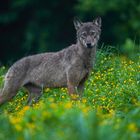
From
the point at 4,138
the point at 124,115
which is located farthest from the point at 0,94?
the point at 4,138

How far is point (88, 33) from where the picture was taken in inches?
610

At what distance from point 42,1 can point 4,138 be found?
31.4 metres

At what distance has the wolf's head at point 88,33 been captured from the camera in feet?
50.4

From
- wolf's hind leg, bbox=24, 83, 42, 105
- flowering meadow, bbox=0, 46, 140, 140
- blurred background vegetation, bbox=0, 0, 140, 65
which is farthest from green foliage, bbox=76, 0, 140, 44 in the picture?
flowering meadow, bbox=0, 46, 140, 140

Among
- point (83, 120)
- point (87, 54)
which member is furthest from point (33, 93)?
point (83, 120)

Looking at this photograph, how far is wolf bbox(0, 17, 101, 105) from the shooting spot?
50.4ft

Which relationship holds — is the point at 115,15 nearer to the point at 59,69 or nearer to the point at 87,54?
the point at 59,69

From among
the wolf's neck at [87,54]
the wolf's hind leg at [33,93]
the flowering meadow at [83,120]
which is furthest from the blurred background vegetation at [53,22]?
the flowering meadow at [83,120]

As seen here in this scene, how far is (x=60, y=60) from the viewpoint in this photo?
15.8 metres

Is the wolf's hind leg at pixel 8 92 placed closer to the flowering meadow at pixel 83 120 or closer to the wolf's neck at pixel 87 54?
the flowering meadow at pixel 83 120

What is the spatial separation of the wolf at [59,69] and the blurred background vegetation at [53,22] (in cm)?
1948

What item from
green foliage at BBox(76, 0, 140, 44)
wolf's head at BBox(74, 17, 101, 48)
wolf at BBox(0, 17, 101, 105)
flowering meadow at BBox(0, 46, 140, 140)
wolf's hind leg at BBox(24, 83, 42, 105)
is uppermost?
green foliage at BBox(76, 0, 140, 44)

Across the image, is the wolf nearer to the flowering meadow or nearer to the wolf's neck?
the wolf's neck

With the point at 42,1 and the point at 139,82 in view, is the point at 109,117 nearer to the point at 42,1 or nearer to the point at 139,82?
the point at 139,82
